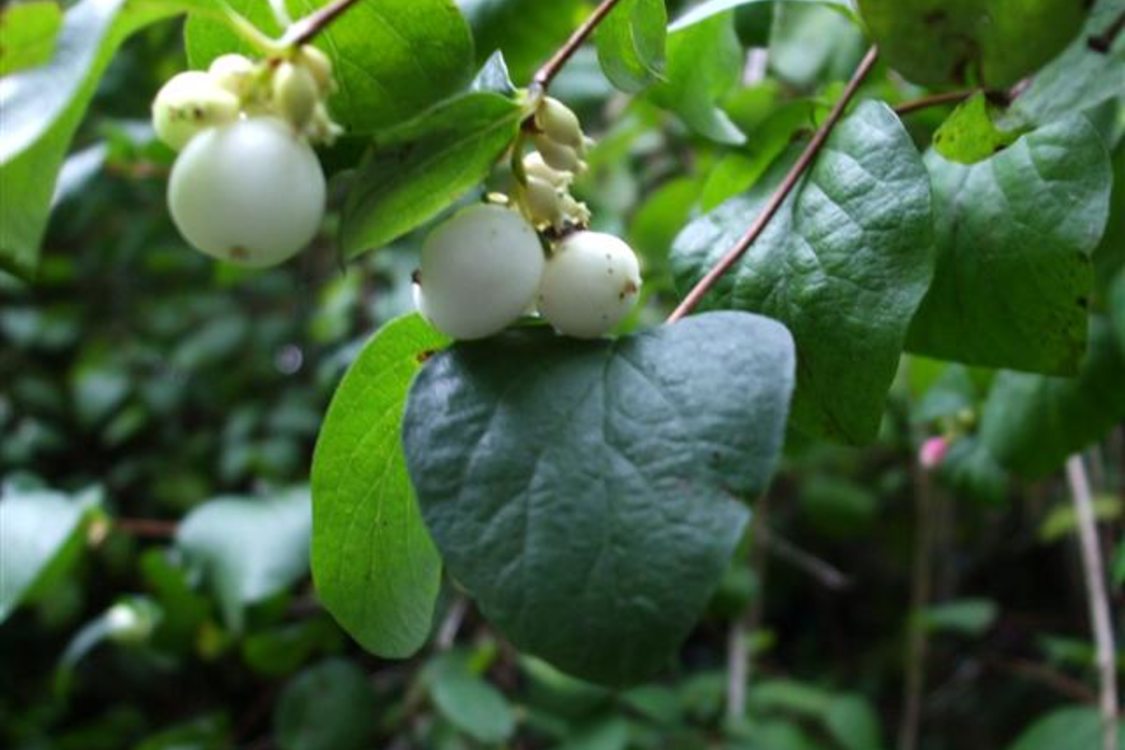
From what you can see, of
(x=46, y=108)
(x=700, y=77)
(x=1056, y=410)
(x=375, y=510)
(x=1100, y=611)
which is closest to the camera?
(x=46, y=108)

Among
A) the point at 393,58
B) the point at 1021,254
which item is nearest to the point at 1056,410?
the point at 1021,254

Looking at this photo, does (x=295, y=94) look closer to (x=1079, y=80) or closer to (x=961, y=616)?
(x=1079, y=80)

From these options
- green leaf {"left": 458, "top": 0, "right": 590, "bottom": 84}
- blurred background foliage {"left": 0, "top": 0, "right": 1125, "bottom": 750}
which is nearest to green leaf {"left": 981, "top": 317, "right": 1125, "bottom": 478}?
blurred background foliage {"left": 0, "top": 0, "right": 1125, "bottom": 750}

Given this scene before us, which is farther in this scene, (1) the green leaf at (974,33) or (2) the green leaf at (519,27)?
(2) the green leaf at (519,27)

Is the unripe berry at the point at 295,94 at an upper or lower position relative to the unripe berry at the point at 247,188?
upper

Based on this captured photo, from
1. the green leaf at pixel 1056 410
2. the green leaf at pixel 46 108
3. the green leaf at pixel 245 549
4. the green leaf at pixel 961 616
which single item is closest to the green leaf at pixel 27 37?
the green leaf at pixel 46 108

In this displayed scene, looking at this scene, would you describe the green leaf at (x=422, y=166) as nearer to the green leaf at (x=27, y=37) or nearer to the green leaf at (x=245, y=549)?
the green leaf at (x=27, y=37)
